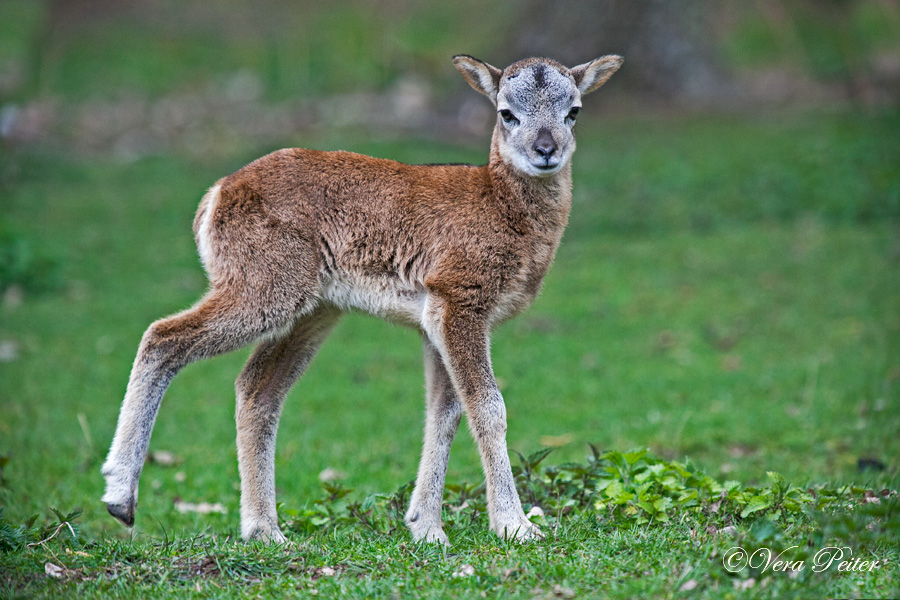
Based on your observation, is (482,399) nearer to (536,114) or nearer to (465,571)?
(465,571)

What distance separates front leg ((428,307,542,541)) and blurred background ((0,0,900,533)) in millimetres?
2233

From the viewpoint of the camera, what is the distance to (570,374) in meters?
11.2

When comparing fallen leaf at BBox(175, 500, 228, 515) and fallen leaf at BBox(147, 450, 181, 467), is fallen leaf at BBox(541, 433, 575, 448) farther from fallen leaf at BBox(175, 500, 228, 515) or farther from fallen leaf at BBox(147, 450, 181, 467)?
fallen leaf at BBox(147, 450, 181, 467)

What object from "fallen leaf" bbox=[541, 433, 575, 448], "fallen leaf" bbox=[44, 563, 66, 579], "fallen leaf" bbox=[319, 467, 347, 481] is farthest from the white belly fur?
"fallen leaf" bbox=[541, 433, 575, 448]

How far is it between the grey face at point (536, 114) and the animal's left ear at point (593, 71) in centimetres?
17

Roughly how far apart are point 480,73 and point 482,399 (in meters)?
2.36

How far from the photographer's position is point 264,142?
2102 centimetres

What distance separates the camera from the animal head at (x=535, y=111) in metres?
6.25

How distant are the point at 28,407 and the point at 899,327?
1048cm

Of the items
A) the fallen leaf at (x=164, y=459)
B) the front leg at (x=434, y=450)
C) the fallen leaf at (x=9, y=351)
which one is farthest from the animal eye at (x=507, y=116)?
the fallen leaf at (x=9, y=351)

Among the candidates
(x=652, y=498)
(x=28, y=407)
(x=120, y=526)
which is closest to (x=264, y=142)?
(x=28, y=407)

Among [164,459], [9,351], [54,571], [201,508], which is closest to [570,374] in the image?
[164,459]

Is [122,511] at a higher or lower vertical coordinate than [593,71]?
lower

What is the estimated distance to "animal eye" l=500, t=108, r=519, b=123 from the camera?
6.47m
